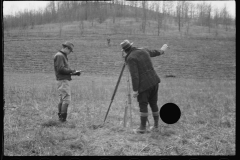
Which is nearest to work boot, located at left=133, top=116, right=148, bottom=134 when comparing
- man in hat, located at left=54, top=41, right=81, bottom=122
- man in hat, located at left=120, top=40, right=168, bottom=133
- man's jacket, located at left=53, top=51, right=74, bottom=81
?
man in hat, located at left=120, top=40, right=168, bottom=133

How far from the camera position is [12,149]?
9.59ft

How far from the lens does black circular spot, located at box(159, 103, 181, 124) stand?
9.30 ft

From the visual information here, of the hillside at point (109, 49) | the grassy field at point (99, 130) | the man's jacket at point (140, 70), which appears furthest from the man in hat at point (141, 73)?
the hillside at point (109, 49)

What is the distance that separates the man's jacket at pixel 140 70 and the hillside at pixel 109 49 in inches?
261

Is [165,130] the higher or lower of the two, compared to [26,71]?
lower

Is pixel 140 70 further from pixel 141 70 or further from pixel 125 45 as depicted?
pixel 125 45

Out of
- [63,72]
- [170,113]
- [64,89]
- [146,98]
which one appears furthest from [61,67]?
[170,113]

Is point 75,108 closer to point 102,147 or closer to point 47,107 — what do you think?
point 47,107

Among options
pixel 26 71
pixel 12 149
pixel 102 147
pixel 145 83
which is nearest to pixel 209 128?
pixel 145 83

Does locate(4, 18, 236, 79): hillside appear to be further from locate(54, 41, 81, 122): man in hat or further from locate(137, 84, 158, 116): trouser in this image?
locate(137, 84, 158, 116): trouser

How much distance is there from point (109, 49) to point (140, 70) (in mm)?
8095

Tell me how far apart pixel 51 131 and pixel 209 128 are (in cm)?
275

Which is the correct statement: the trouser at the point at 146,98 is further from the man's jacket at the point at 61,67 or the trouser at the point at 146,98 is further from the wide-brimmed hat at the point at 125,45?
the man's jacket at the point at 61,67

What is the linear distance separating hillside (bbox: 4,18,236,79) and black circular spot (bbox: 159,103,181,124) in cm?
741
